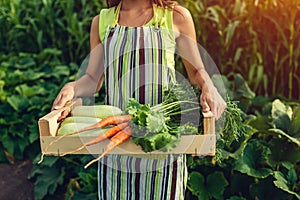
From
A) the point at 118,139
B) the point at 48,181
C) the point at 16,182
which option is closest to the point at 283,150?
the point at 48,181

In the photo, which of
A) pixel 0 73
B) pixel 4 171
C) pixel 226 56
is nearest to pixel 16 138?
pixel 4 171

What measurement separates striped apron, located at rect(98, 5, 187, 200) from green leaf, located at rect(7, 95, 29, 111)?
7.01ft

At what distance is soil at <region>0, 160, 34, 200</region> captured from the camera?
355cm

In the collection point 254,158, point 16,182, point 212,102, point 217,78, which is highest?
point 212,102

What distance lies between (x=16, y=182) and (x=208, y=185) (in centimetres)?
147

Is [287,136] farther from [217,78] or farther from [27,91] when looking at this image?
[27,91]

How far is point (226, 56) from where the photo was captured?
4129mm

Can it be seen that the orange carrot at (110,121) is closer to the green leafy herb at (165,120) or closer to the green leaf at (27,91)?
the green leafy herb at (165,120)

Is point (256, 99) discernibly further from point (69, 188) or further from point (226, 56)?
point (69, 188)

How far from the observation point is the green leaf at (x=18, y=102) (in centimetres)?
395

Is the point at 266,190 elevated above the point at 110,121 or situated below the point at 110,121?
below

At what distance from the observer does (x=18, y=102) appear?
3992 millimetres

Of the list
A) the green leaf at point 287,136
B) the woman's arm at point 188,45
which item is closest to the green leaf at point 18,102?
the green leaf at point 287,136

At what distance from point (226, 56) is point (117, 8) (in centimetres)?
226
